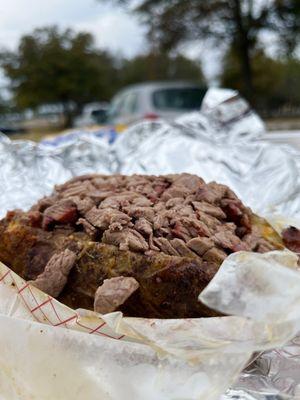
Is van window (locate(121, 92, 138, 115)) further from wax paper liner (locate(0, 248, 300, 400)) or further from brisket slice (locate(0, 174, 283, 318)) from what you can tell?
wax paper liner (locate(0, 248, 300, 400))

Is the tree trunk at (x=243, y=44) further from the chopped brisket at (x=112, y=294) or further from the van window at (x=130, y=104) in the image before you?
the chopped brisket at (x=112, y=294)

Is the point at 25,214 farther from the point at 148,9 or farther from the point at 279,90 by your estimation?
the point at 279,90

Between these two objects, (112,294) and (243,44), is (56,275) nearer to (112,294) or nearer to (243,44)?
(112,294)

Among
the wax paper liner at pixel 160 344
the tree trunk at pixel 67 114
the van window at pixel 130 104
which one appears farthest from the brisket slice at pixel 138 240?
the tree trunk at pixel 67 114

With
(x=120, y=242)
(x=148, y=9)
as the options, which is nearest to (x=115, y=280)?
(x=120, y=242)

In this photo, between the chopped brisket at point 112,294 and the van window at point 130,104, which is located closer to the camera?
the chopped brisket at point 112,294

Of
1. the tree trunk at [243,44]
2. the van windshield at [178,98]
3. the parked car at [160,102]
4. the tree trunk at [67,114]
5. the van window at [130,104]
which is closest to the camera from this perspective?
the parked car at [160,102]

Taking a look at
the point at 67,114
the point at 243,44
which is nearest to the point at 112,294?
the point at 243,44

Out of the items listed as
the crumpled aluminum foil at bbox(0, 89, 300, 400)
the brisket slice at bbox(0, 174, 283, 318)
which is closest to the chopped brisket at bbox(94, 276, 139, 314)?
the brisket slice at bbox(0, 174, 283, 318)
